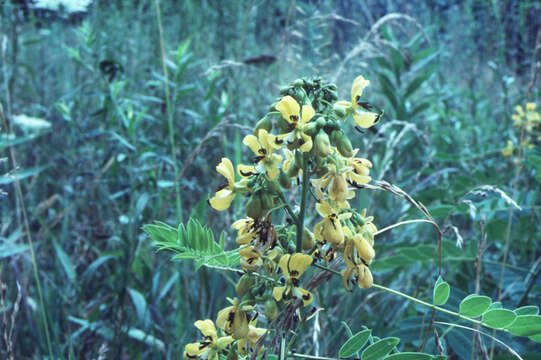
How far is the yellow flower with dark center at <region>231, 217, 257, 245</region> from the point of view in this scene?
3.10ft

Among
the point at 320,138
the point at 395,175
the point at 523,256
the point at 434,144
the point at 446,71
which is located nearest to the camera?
the point at 320,138

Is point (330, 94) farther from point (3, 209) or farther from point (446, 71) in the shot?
point (446, 71)

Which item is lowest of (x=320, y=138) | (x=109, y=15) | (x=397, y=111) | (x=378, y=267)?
(x=378, y=267)

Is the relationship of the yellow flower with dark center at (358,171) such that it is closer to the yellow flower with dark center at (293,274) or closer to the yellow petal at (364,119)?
the yellow petal at (364,119)

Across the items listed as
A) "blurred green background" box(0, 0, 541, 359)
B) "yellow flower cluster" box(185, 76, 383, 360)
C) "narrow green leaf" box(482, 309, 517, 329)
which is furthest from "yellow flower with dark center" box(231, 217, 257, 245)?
"narrow green leaf" box(482, 309, 517, 329)

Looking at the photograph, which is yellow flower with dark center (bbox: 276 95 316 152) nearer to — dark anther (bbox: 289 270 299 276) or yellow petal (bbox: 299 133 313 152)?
yellow petal (bbox: 299 133 313 152)

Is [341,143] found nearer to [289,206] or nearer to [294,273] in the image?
[289,206]

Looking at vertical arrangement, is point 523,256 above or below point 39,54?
below

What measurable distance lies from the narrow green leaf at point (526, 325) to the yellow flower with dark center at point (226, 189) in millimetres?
686

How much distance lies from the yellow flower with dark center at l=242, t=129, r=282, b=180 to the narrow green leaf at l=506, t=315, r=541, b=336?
64 cm

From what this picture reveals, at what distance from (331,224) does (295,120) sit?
228 millimetres

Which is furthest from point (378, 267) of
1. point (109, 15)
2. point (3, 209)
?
point (109, 15)

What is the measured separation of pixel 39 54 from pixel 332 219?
5331 millimetres

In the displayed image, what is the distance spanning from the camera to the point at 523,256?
7.47 feet
